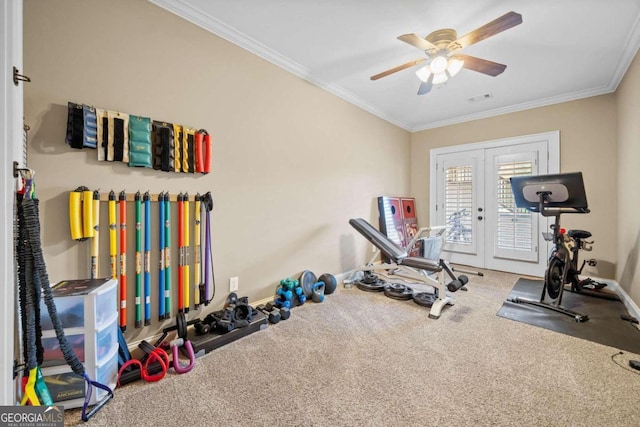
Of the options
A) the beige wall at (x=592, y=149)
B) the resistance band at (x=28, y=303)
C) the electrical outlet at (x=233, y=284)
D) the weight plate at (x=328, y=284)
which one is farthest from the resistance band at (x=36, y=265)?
the beige wall at (x=592, y=149)

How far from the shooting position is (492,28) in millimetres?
1812

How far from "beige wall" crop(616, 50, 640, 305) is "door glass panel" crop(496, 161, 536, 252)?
926 millimetres

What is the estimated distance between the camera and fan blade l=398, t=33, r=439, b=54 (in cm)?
197

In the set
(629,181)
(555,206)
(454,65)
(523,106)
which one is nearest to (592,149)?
(629,181)

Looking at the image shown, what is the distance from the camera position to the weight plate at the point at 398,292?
118 inches

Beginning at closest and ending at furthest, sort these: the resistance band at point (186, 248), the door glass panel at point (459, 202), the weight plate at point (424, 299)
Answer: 1. the resistance band at point (186, 248)
2. the weight plate at point (424, 299)
3. the door glass panel at point (459, 202)

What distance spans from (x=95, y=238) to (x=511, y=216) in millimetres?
5203

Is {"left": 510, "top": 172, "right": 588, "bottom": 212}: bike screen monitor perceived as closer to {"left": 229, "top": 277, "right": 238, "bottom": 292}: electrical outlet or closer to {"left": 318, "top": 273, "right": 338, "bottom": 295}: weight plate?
{"left": 318, "top": 273, "right": 338, "bottom": 295}: weight plate

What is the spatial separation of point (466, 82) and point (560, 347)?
3075 millimetres

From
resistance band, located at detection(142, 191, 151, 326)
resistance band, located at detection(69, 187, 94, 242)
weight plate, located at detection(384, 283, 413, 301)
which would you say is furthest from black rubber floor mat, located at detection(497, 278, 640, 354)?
resistance band, located at detection(69, 187, 94, 242)

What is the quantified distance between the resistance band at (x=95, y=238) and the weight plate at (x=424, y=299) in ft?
9.43

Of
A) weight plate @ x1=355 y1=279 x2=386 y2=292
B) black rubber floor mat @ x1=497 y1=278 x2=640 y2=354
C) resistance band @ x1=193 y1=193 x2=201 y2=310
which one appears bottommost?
black rubber floor mat @ x1=497 y1=278 x2=640 y2=354

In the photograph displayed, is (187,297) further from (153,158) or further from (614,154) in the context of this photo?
(614,154)

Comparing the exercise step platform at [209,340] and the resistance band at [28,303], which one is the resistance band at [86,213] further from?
the exercise step platform at [209,340]
